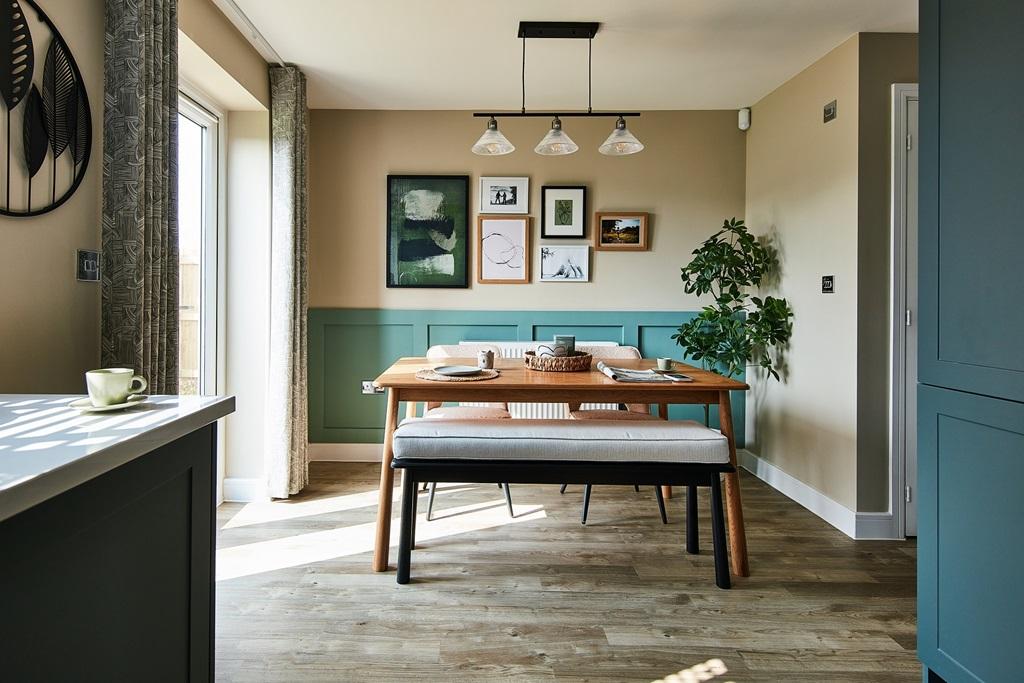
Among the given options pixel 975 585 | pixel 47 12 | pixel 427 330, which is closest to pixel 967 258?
pixel 975 585

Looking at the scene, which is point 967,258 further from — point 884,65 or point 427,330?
point 427,330

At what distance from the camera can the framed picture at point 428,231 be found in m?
4.14

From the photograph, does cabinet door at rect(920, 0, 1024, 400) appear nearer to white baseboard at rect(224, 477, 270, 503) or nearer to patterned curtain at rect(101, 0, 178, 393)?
patterned curtain at rect(101, 0, 178, 393)

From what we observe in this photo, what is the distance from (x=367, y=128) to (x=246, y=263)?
1.41m

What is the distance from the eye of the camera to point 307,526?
9.62 ft

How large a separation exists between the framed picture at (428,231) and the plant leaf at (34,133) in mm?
2583

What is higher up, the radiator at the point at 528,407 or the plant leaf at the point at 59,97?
the plant leaf at the point at 59,97

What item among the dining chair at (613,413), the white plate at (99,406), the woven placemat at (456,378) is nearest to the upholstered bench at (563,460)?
the woven placemat at (456,378)

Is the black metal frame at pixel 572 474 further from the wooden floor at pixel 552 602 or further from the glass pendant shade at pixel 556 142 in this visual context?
the glass pendant shade at pixel 556 142

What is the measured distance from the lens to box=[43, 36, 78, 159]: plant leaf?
5.30 ft

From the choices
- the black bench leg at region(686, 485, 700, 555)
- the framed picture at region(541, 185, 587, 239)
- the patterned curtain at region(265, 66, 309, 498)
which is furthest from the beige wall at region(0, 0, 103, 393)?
the framed picture at region(541, 185, 587, 239)

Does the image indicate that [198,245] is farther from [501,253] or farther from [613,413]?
[613,413]

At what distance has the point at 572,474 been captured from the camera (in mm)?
2275

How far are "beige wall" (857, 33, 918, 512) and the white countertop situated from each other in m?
2.90
